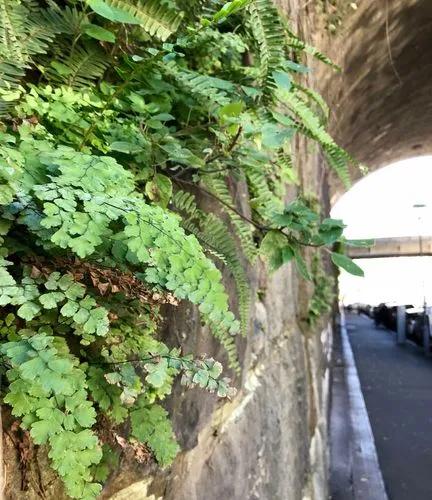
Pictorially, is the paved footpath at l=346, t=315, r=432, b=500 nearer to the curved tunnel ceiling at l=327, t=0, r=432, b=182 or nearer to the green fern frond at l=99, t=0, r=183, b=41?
the curved tunnel ceiling at l=327, t=0, r=432, b=182

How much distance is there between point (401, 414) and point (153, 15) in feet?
22.7

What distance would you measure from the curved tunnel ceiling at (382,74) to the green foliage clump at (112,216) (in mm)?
3285

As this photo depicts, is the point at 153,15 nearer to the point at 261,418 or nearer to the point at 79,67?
the point at 79,67

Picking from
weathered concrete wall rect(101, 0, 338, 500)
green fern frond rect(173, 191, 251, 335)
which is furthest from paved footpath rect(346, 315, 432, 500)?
green fern frond rect(173, 191, 251, 335)

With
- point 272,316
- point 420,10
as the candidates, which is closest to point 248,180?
point 272,316

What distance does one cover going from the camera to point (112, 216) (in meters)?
0.82

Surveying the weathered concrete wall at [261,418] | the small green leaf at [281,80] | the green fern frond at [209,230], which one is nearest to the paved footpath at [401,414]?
the weathered concrete wall at [261,418]

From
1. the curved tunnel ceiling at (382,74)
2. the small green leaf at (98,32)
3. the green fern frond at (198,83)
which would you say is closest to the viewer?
the small green leaf at (98,32)

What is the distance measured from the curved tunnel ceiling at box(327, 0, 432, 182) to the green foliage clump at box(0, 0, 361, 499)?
3285 millimetres

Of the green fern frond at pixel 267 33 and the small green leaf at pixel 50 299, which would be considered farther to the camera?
the green fern frond at pixel 267 33

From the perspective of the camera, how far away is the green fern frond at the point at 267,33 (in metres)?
1.33

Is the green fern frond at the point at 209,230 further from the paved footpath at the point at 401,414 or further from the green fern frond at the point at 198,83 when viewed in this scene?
the paved footpath at the point at 401,414

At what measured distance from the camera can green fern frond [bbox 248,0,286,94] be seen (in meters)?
1.33

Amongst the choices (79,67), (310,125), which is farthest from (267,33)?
(79,67)
